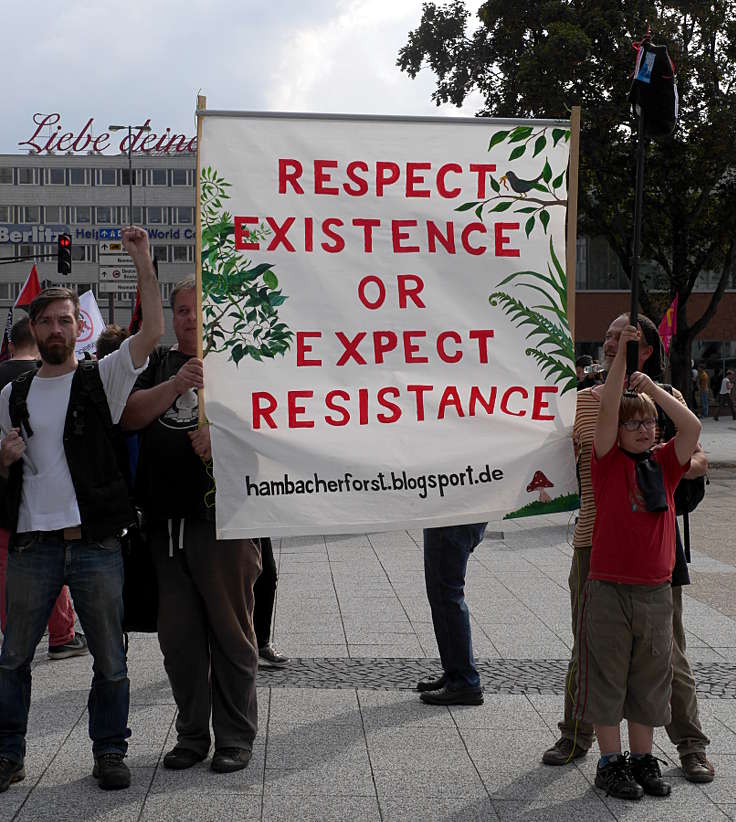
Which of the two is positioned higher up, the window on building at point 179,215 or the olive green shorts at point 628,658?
the window on building at point 179,215

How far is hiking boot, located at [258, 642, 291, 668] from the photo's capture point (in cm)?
625

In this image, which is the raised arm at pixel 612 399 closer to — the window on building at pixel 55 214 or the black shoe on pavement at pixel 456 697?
the black shoe on pavement at pixel 456 697

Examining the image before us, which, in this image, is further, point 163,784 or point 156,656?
point 156,656

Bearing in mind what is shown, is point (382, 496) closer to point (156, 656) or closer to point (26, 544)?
point (26, 544)

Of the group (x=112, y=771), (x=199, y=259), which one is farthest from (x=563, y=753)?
(x=199, y=259)

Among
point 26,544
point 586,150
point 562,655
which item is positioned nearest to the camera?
point 26,544

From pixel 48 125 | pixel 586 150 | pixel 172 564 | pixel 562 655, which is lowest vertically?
pixel 562 655

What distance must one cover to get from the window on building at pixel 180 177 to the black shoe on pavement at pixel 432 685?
260 feet

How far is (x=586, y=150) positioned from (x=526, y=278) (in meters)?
20.3

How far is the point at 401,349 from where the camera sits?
458 centimetres

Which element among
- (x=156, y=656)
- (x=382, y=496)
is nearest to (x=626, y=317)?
(x=382, y=496)

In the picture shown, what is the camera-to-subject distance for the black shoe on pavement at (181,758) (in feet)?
14.9

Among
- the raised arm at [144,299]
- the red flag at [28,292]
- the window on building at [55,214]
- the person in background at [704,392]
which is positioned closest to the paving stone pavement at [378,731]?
the raised arm at [144,299]

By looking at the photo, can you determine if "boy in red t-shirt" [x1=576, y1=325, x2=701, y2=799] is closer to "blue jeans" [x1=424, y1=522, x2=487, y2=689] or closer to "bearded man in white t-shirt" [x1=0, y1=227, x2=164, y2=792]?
"blue jeans" [x1=424, y1=522, x2=487, y2=689]
